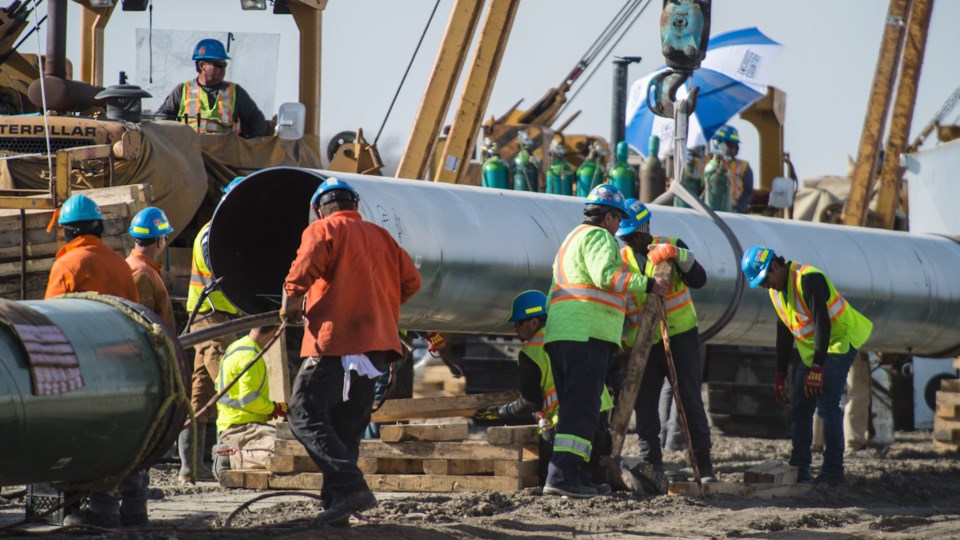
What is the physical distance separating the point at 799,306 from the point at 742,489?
144cm

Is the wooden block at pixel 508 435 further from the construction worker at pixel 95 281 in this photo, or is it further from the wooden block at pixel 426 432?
the construction worker at pixel 95 281

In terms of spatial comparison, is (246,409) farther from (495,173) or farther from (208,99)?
(495,173)

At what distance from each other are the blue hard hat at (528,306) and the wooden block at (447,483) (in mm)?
1023

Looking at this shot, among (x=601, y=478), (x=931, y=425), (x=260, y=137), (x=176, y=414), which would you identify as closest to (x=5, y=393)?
(x=176, y=414)

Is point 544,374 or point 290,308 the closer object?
point 290,308

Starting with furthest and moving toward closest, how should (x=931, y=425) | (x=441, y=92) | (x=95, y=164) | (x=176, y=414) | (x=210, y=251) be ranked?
(x=931, y=425)
(x=441, y=92)
(x=95, y=164)
(x=210, y=251)
(x=176, y=414)

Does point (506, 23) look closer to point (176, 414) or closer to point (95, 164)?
point (95, 164)

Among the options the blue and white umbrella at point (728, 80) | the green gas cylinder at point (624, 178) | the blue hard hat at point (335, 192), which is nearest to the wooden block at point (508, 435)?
the blue hard hat at point (335, 192)

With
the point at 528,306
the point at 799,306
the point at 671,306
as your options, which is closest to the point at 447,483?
the point at 528,306

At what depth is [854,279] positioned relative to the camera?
37.3ft

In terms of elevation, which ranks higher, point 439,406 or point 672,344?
point 672,344

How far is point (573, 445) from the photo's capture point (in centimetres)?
865

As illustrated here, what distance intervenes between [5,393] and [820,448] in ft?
30.0

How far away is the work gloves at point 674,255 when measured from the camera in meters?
9.21
